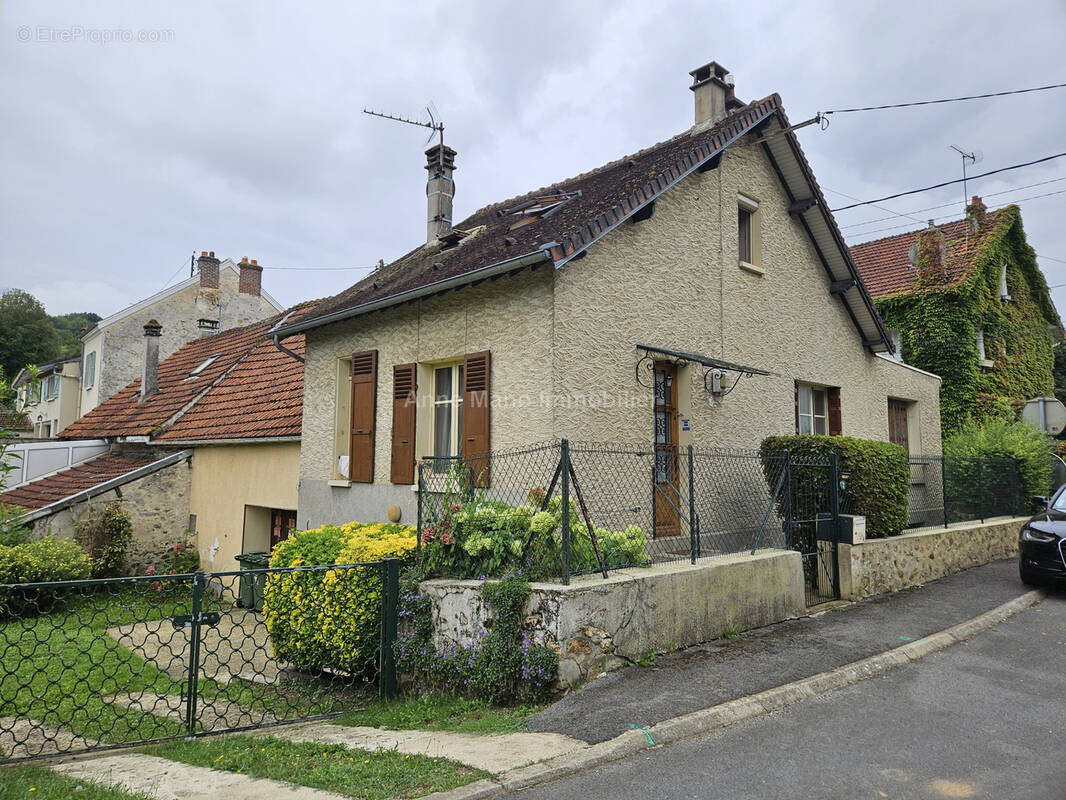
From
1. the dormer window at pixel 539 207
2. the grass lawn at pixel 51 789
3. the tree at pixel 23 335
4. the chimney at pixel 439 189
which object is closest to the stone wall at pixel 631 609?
the grass lawn at pixel 51 789

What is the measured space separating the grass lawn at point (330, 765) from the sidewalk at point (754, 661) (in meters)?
1.00

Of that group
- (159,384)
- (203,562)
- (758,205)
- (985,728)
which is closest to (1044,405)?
(758,205)

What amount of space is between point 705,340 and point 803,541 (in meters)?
2.96

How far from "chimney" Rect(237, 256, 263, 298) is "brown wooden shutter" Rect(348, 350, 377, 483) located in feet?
60.0

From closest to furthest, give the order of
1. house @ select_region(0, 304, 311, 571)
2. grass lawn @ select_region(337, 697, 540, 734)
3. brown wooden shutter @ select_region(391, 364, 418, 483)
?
grass lawn @ select_region(337, 697, 540, 734) → brown wooden shutter @ select_region(391, 364, 418, 483) → house @ select_region(0, 304, 311, 571)

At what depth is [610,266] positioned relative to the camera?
8.38 metres

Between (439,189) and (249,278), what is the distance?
50.3 feet

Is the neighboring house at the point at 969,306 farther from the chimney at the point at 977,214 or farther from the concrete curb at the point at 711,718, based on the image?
the concrete curb at the point at 711,718

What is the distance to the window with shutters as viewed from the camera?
1180 centimetres

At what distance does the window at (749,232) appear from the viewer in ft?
36.1

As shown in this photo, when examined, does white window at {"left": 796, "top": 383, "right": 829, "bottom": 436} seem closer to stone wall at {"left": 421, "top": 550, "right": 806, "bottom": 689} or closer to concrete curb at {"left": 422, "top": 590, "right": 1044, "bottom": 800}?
stone wall at {"left": 421, "top": 550, "right": 806, "bottom": 689}

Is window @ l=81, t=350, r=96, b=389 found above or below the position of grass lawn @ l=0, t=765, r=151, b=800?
above

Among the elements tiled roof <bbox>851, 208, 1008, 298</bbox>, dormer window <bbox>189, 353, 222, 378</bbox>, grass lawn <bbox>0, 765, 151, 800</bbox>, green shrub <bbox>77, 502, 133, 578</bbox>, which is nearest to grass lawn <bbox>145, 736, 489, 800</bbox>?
grass lawn <bbox>0, 765, 151, 800</bbox>

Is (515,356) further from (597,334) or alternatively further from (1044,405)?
(1044,405)
